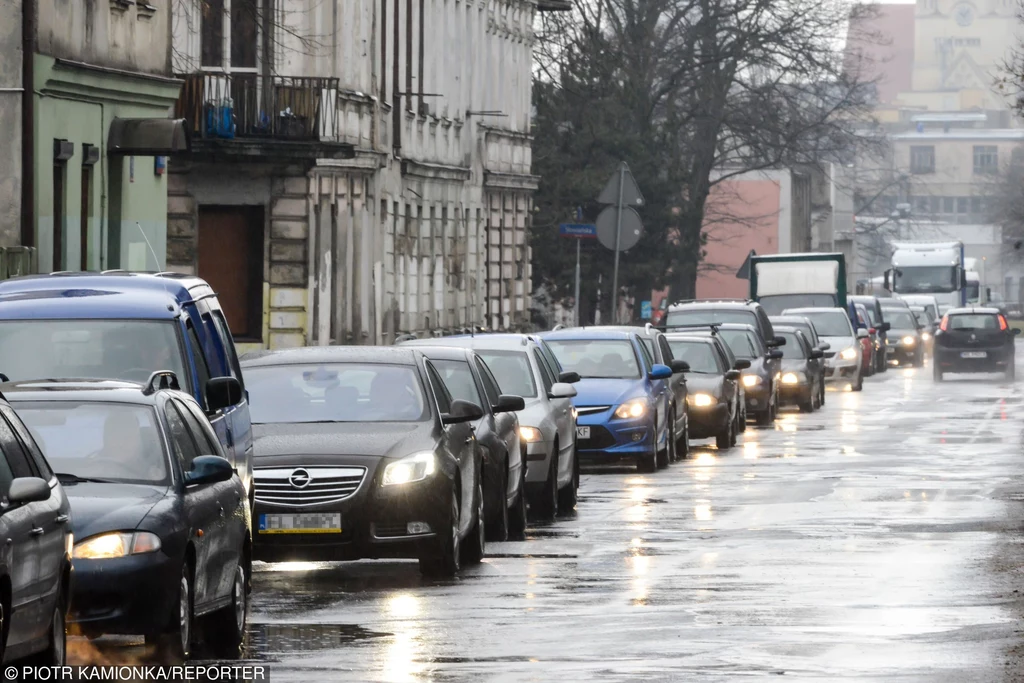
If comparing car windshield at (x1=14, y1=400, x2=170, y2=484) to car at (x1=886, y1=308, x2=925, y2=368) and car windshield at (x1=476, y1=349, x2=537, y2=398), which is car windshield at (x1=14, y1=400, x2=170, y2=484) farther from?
car at (x1=886, y1=308, x2=925, y2=368)

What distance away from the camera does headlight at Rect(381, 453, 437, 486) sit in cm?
1552

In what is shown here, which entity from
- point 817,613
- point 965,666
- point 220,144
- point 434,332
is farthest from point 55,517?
point 434,332

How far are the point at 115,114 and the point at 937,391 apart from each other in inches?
1013

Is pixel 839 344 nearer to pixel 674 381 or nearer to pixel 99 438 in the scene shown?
pixel 674 381

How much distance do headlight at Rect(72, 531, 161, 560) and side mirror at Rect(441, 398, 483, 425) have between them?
556cm

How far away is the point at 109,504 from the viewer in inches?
435

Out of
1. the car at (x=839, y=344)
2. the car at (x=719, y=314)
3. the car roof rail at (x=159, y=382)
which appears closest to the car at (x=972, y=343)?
the car at (x=839, y=344)

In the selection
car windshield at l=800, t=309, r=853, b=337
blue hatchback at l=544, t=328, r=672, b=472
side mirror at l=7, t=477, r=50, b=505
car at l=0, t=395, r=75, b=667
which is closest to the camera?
car at l=0, t=395, r=75, b=667

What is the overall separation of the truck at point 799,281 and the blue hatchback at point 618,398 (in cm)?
3424

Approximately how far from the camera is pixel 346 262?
43.8m

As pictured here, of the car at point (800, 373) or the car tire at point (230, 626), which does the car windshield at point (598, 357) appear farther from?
the car tire at point (230, 626)

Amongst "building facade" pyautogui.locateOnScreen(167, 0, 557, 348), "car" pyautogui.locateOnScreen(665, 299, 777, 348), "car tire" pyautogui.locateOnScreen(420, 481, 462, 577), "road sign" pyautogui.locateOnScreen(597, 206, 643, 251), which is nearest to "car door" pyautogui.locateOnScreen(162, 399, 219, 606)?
"car tire" pyautogui.locateOnScreen(420, 481, 462, 577)

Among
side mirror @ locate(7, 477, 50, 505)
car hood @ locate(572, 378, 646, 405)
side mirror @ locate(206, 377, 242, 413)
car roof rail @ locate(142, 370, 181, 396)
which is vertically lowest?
car hood @ locate(572, 378, 646, 405)

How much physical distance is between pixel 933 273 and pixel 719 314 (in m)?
57.4
